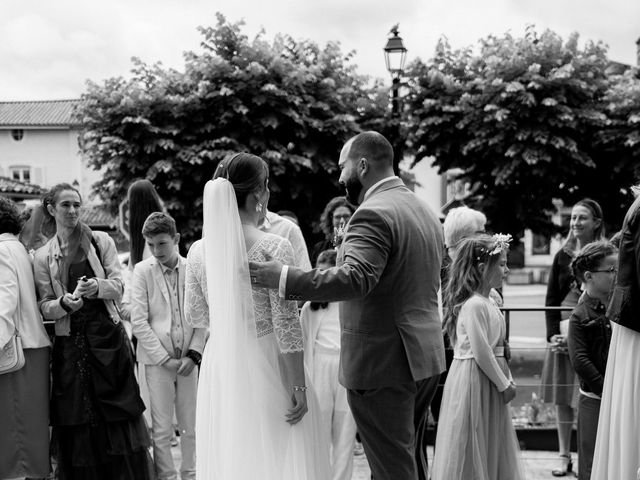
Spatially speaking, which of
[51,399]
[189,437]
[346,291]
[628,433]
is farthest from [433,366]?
[51,399]

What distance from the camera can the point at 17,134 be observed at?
4334 cm

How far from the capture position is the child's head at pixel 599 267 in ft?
14.5

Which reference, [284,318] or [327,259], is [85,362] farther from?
[284,318]

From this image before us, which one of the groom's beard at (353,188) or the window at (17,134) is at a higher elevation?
the window at (17,134)

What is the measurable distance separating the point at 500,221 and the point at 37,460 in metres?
10.4

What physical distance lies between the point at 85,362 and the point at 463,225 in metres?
2.86

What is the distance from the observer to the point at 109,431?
16.0ft

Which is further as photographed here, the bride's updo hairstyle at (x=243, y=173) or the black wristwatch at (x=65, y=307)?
the black wristwatch at (x=65, y=307)

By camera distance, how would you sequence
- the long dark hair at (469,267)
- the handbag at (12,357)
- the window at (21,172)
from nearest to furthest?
the long dark hair at (469,267), the handbag at (12,357), the window at (21,172)

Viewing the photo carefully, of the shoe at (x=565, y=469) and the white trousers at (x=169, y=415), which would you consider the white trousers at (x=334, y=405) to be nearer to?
the white trousers at (x=169, y=415)

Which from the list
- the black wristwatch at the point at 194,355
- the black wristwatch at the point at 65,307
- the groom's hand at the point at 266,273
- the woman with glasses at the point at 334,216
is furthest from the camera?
the woman with glasses at the point at 334,216

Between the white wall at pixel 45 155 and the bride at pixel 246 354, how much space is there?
40.9 meters

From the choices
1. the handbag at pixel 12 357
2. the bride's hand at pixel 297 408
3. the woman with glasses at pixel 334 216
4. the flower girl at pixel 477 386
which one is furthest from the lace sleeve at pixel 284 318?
the woman with glasses at pixel 334 216

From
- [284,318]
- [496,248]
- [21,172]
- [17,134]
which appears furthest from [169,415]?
[17,134]
